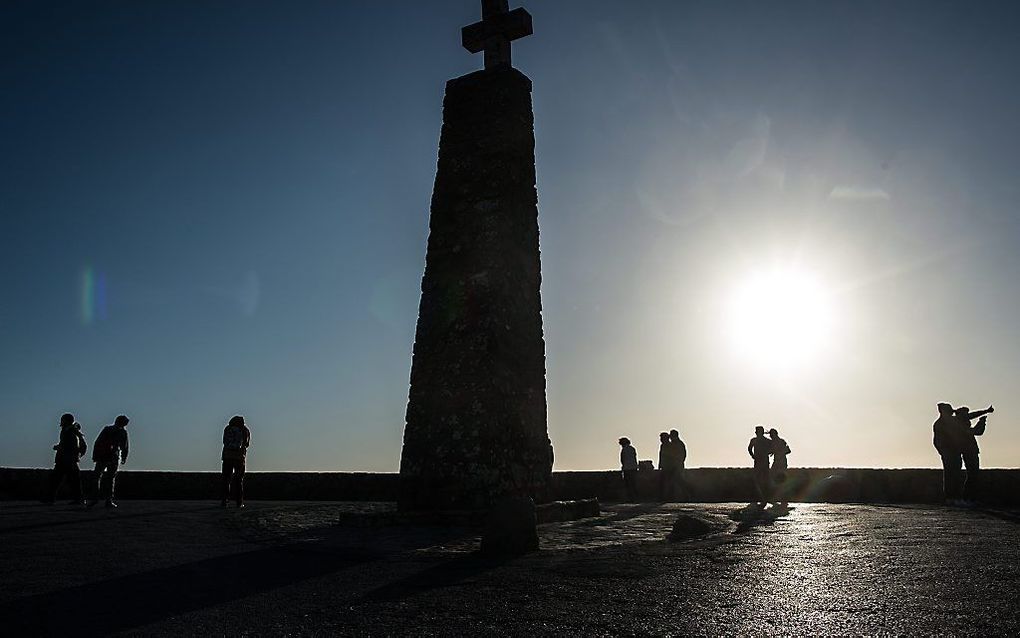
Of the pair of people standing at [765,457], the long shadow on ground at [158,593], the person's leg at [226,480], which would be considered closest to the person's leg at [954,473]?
the pair of people standing at [765,457]

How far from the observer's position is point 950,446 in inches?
429

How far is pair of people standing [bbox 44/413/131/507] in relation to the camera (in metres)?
10.4

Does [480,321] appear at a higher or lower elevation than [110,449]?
higher

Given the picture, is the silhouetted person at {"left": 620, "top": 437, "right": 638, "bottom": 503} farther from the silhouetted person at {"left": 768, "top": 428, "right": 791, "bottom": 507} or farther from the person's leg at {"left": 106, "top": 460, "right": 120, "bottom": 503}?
the person's leg at {"left": 106, "top": 460, "right": 120, "bottom": 503}

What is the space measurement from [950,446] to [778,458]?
302cm

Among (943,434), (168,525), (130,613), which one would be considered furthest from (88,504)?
(943,434)

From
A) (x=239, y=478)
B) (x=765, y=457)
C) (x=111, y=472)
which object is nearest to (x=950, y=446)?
(x=765, y=457)

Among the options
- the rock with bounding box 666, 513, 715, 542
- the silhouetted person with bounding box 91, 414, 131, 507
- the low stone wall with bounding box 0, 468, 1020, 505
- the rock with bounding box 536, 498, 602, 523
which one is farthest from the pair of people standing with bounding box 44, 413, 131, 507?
the rock with bounding box 666, 513, 715, 542

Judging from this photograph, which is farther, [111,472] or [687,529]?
[111,472]

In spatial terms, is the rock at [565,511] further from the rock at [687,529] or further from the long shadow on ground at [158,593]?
the long shadow on ground at [158,593]

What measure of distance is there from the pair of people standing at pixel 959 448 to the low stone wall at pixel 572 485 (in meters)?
2.88

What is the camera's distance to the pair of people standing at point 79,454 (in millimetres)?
10438

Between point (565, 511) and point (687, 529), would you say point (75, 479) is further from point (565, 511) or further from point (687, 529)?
point (687, 529)

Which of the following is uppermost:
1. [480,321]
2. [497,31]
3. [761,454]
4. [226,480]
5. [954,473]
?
[497,31]
